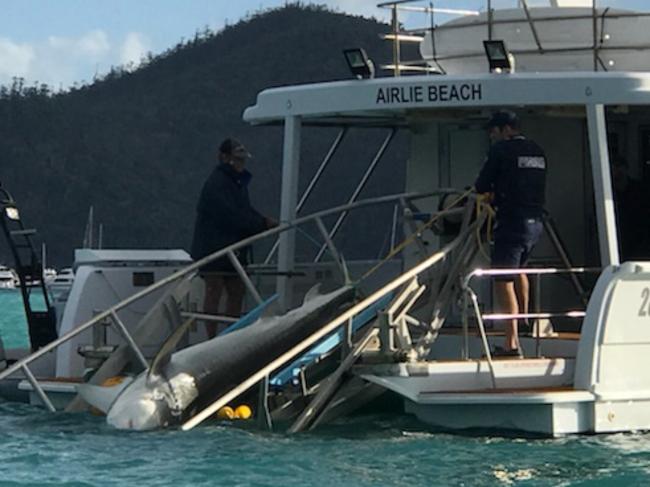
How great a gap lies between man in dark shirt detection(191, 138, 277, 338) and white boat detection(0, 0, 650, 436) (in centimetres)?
26

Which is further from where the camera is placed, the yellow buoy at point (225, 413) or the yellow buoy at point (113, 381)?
the yellow buoy at point (113, 381)

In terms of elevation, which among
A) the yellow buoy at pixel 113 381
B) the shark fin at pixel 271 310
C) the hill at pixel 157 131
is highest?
the hill at pixel 157 131

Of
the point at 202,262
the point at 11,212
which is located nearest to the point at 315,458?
the point at 202,262

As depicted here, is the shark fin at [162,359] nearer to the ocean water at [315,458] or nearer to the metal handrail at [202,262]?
the ocean water at [315,458]

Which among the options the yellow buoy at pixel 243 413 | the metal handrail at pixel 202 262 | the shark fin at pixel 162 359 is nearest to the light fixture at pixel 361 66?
the metal handrail at pixel 202 262

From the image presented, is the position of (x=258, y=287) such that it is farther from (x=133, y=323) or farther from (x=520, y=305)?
(x=520, y=305)

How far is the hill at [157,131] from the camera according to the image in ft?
394

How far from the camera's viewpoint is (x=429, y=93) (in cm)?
1481

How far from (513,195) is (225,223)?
304cm

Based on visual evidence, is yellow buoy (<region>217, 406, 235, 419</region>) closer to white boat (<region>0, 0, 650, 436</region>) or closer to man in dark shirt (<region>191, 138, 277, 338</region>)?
white boat (<region>0, 0, 650, 436</region>)

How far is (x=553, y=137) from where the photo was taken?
16.4 m

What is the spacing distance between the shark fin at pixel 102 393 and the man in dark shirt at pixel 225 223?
6.90 ft

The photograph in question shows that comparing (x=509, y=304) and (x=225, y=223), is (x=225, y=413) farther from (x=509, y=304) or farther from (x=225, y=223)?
(x=225, y=223)

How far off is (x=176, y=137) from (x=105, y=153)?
5.18m
